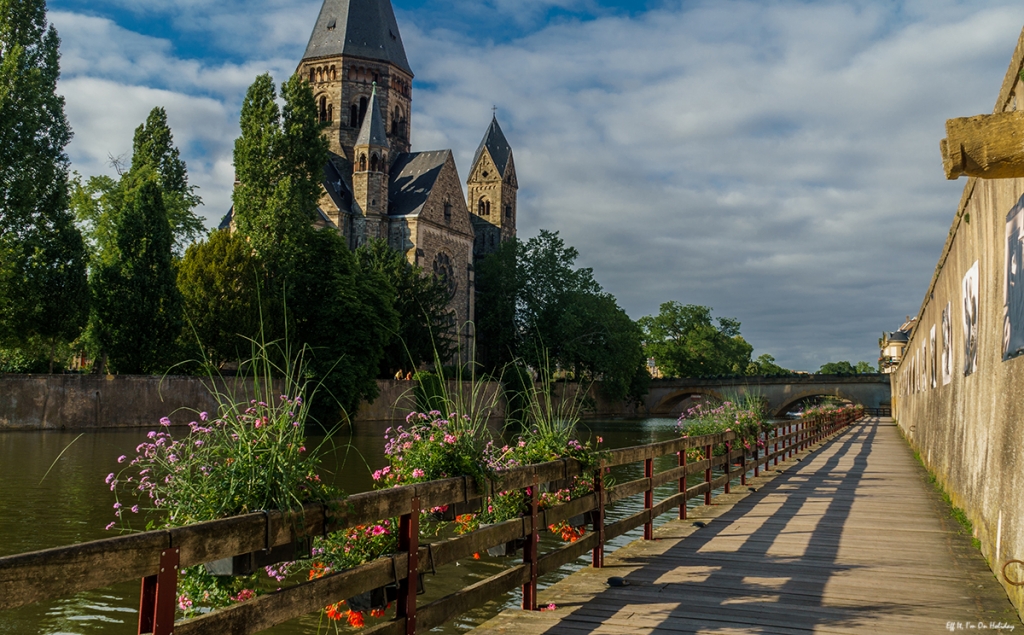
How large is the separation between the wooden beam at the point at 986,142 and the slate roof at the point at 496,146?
74.6 metres

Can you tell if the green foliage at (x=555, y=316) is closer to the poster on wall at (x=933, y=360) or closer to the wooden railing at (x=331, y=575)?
the poster on wall at (x=933, y=360)

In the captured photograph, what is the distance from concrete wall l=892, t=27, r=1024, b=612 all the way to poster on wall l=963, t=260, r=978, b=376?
0.04 meters

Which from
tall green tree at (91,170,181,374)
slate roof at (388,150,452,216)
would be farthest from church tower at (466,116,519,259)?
tall green tree at (91,170,181,374)

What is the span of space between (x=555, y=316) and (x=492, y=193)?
Result: 20.4 meters

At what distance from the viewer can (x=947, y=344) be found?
37.1ft

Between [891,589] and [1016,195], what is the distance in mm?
2479

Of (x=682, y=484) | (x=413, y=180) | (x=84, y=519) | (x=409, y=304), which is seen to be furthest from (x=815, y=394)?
(x=682, y=484)

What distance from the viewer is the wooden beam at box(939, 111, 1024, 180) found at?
343 cm

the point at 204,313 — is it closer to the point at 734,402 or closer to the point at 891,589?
the point at 734,402

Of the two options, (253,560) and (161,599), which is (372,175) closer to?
(253,560)

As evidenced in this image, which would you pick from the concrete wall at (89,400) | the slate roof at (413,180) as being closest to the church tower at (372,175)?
the slate roof at (413,180)

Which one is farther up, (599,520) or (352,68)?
(352,68)

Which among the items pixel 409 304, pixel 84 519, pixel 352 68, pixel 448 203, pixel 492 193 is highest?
pixel 352 68

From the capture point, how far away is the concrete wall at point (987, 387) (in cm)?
537
